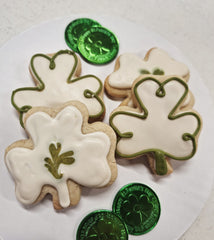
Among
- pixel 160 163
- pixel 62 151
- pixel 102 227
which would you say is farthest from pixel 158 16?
pixel 102 227

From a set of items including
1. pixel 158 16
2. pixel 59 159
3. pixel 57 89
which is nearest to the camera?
pixel 59 159

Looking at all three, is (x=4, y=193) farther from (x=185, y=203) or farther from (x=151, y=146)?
(x=185, y=203)

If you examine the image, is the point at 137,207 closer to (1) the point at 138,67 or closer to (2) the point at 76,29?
(1) the point at 138,67

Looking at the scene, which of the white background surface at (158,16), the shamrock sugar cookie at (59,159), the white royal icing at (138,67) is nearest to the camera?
the shamrock sugar cookie at (59,159)

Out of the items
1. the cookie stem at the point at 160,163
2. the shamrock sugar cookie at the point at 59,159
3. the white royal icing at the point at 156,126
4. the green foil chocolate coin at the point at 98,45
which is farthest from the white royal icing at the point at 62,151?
the green foil chocolate coin at the point at 98,45

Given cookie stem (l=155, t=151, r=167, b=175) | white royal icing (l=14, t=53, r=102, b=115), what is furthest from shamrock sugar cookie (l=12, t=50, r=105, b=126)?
cookie stem (l=155, t=151, r=167, b=175)

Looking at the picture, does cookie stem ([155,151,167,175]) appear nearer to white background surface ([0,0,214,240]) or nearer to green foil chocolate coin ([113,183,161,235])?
green foil chocolate coin ([113,183,161,235])

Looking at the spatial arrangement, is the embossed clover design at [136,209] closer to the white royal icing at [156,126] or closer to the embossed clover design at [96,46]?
the white royal icing at [156,126]
